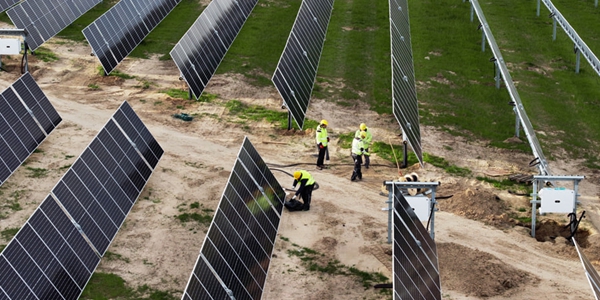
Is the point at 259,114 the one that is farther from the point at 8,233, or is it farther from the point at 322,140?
the point at 8,233

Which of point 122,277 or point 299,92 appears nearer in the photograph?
point 122,277

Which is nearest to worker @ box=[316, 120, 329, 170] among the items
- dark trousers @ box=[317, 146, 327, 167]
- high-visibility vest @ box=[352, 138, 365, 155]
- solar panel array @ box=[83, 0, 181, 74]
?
dark trousers @ box=[317, 146, 327, 167]

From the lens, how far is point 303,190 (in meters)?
26.0

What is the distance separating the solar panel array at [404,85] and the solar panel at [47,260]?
11182mm

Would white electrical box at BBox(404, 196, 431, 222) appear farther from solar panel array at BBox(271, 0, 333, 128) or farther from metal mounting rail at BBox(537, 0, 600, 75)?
metal mounting rail at BBox(537, 0, 600, 75)

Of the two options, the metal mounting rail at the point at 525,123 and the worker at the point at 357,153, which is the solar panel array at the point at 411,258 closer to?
the worker at the point at 357,153

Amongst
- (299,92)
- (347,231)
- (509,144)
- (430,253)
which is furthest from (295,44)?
(430,253)

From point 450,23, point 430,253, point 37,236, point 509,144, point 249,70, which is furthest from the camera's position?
point 450,23

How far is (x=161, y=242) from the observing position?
2375cm

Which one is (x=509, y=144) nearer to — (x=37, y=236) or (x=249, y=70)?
(x=249, y=70)

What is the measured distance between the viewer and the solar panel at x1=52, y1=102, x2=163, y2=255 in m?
22.3

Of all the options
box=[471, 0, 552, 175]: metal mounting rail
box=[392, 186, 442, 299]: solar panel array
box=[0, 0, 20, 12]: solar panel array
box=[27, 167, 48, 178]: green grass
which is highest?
box=[0, 0, 20, 12]: solar panel array

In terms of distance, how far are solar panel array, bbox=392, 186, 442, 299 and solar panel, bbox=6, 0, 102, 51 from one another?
20.5 meters

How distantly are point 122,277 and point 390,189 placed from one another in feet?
24.2
